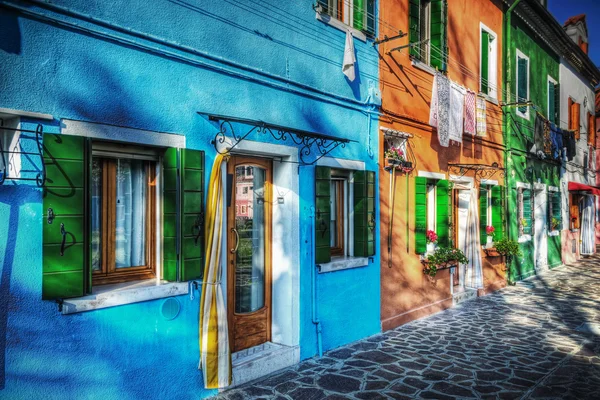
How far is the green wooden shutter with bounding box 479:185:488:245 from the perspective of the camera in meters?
11.0

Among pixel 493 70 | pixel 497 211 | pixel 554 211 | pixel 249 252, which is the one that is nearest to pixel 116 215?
pixel 249 252

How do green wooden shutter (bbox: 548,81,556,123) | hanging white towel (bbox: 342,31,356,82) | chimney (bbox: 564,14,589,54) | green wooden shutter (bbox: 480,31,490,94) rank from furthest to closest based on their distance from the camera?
chimney (bbox: 564,14,589,54), green wooden shutter (bbox: 548,81,556,123), green wooden shutter (bbox: 480,31,490,94), hanging white towel (bbox: 342,31,356,82)

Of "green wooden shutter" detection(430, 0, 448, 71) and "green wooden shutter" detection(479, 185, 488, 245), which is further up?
"green wooden shutter" detection(430, 0, 448, 71)

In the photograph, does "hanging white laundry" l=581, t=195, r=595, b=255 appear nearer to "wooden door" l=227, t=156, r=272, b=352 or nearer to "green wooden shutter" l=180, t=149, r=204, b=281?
"wooden door" l=227, t=156, r=272, b=352

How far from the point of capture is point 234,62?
5332mm

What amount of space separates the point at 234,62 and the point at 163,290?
8.32ft

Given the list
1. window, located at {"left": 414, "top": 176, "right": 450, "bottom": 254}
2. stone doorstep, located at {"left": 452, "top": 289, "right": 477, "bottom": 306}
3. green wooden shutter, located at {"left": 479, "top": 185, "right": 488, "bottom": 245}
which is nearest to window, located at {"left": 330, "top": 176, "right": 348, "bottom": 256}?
window, located at {"left": 414, "top": 176, "right": 450, "bottom": 254}

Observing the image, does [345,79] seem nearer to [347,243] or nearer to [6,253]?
[347,243]

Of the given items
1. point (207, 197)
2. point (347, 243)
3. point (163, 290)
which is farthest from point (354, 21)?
point (163, 290)

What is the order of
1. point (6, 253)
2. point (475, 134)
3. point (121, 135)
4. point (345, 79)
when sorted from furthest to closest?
1. point (475, 134)
2. point (345, 79)
3. point (121, 135)
4. point (6, 253)

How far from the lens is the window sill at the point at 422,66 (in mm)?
8555

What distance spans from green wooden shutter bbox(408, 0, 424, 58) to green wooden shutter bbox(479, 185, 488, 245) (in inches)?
156

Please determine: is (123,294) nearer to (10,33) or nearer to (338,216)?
(10,33)

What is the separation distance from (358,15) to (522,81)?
8091 mm
